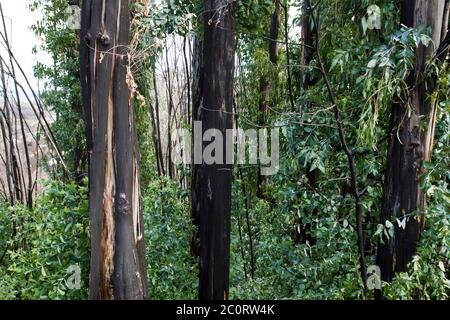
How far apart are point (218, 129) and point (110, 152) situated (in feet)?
4.30

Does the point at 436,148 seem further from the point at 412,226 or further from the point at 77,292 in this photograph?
the point at 77,292

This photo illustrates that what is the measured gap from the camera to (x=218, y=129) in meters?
4.11

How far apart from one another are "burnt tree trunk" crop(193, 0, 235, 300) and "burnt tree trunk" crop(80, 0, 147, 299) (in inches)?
41.6

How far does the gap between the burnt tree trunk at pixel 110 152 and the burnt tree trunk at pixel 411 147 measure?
5.38ft

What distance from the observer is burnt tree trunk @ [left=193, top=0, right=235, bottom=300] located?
13.1 ft

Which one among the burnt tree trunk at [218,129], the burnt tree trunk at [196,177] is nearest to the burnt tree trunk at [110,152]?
the burnt tree trunk at [218,129]

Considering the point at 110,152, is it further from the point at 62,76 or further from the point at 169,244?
the point at 62,76

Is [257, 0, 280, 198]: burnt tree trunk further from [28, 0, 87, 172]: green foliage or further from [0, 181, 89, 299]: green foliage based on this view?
[0, 181, 89, 299]: green foliage

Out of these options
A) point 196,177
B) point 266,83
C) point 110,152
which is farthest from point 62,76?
point 110,152

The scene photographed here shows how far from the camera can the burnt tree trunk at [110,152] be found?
296 centimetres

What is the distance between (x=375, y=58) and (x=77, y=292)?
2414 mm

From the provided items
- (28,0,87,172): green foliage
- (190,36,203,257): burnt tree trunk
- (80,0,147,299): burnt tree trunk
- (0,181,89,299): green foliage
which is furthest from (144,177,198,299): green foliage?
(28,0,87,172): green foliage

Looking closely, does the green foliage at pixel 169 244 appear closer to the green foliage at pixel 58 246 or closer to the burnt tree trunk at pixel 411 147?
the green foliage at pixel 58 246
